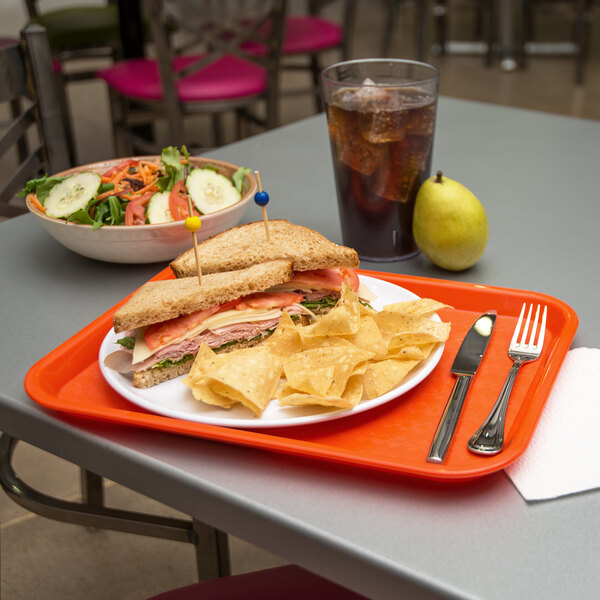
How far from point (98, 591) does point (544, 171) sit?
128 centimetres

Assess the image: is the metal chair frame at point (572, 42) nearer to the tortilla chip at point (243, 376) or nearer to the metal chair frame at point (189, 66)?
the metal chair frame at point (189, 66)

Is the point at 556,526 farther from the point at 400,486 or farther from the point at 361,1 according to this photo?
the point at 361,1

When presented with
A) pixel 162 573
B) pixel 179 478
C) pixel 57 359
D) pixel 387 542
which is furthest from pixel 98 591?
pixel 387 542

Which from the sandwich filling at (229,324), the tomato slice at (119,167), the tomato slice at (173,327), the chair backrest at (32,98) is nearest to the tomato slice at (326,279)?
the sandwich filling at (229,324)

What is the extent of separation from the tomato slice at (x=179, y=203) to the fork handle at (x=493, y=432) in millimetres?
532

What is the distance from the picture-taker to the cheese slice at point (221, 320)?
78cm

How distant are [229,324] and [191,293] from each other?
55mm

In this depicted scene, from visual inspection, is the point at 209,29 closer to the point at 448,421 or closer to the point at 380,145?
the point at 380,145

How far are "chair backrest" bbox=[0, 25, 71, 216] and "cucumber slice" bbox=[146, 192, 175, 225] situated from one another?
544mm

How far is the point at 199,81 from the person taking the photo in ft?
9.81

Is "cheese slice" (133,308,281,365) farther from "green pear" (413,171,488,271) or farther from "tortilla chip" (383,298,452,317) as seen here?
"green pear" (413,171,488,271)

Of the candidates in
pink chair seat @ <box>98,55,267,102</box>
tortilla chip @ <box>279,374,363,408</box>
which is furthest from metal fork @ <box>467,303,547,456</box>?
pink chair seat @ <box>98,55,267,102</box>

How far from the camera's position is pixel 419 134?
1042 mm


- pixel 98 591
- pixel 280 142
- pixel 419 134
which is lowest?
pixel 98 591
